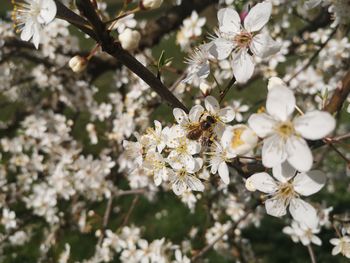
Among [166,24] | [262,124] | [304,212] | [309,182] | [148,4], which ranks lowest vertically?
[166,24]

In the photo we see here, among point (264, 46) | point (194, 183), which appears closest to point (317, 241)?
point (194, 183)

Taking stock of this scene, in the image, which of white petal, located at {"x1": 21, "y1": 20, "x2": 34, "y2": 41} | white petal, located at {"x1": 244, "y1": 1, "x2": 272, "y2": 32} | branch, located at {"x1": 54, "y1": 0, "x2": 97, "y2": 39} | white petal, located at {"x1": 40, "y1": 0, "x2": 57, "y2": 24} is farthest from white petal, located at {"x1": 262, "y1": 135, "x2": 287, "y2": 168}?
white petal, located at {"x1": 21, "y1": 20, "x2": 34, "y2": 41}

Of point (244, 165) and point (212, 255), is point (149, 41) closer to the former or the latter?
point (212, 255)

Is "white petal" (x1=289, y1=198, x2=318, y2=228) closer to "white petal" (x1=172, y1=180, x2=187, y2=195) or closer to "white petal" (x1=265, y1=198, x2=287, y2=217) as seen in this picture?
"white petal" (x1=265, y1=198, x2=287, y2=217)

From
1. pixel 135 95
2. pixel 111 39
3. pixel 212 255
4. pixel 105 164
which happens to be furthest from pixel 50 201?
pixel 111 39

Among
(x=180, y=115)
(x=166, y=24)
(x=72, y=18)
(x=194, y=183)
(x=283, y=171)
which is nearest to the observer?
(x=72, y=18)

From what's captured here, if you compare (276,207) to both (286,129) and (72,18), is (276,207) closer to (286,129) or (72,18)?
(286,129)
